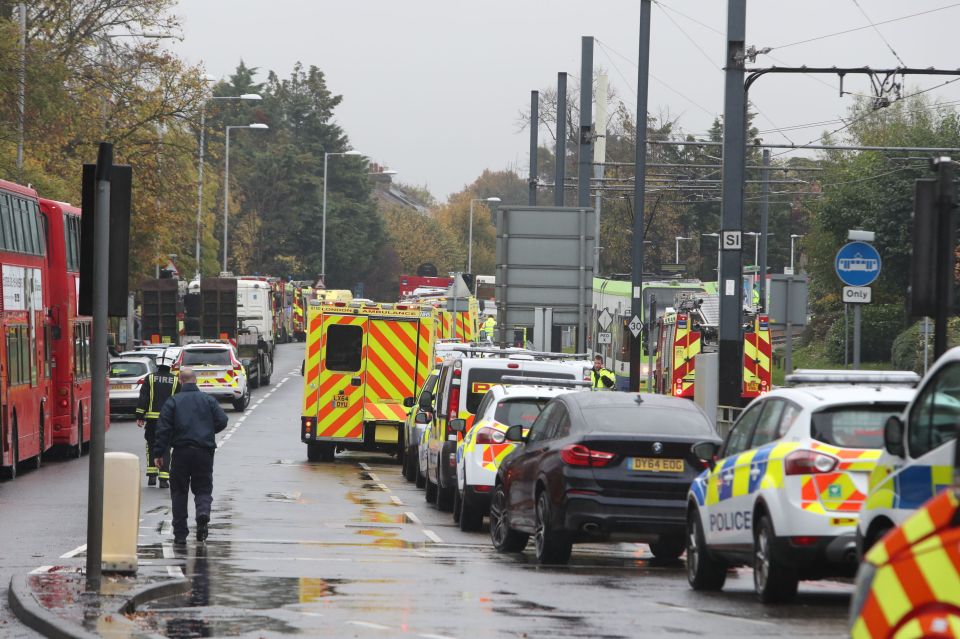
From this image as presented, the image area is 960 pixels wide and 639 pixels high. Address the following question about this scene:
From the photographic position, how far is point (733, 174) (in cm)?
2434

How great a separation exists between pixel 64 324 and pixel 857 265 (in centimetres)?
1590

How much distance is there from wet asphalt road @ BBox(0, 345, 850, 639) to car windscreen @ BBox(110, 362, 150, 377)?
2010 cm

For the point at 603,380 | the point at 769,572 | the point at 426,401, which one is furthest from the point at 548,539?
the point at 603,380

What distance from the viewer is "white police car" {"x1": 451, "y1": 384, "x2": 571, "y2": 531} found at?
63.8 ft

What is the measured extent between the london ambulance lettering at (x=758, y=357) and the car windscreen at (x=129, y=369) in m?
14.7

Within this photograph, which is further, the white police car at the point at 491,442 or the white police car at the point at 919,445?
the white police car at the point at 491,442

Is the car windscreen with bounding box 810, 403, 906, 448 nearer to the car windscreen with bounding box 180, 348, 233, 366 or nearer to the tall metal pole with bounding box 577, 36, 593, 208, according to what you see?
the tall metal pole with bounding box 577, 36, 593, 208

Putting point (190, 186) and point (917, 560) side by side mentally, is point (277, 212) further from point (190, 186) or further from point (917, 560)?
point (917, 560)

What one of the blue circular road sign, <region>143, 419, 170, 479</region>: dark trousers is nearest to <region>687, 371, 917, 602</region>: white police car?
the blue circular road sign

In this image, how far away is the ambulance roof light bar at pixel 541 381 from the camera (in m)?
20.7

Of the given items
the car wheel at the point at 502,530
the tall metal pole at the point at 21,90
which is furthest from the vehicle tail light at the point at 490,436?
the tall metal pole at the point at 21,90

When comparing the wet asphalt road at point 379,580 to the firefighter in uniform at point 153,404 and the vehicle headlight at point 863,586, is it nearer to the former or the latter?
the firefighter in uniform at point 153,404

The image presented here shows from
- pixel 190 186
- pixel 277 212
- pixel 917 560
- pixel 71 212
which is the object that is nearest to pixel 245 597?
pixel 917 560

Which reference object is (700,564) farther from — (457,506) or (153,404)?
(153,404)
